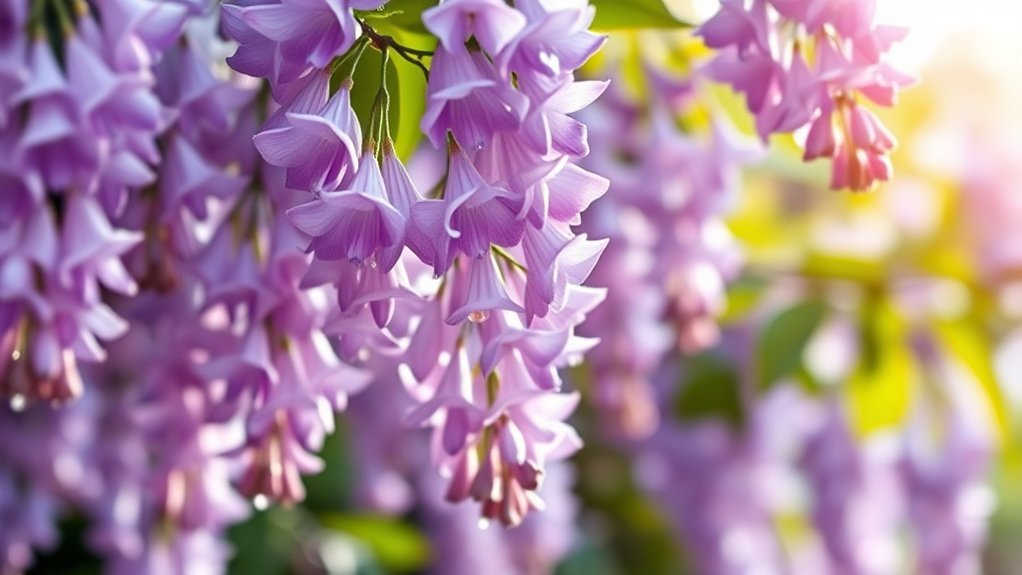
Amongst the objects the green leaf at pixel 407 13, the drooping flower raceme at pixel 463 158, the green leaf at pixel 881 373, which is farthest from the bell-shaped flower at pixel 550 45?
the green leaf at pixel 881 373

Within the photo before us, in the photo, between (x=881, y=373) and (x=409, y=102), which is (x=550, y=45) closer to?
(x=409, y=102)

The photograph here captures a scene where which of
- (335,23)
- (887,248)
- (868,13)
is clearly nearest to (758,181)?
(887,248)

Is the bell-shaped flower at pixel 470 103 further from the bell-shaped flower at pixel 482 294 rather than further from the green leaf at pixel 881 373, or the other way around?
the green leaf at pixel 881 373

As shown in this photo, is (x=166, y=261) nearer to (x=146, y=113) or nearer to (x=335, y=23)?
(x=146, y=113)

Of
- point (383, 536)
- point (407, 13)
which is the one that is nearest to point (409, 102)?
point (407, 13)

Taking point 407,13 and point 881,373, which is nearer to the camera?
point 407,13
